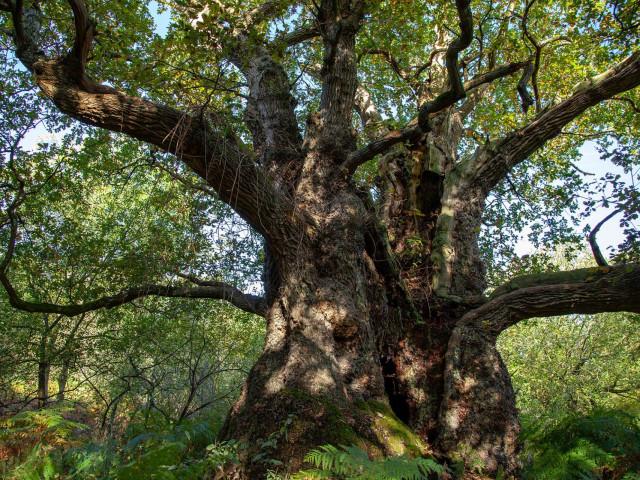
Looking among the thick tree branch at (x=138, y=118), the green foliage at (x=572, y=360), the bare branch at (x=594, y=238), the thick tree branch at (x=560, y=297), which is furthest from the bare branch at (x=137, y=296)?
the green foliage at (x=572, y=360)

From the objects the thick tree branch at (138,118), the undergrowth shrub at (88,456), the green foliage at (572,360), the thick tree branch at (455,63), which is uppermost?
the thick tree branch at (455,63)

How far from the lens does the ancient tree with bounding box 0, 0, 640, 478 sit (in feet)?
12.0

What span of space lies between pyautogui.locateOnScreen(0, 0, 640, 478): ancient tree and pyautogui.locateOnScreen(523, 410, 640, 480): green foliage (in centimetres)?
113

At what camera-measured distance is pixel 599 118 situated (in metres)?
9.14

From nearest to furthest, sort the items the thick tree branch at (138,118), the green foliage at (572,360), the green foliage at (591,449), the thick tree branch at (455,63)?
the green foliage at (591,449)
the thick tree branch at (138,118)
the thick tree branch at (455,63)
the green foliage at (572,360)

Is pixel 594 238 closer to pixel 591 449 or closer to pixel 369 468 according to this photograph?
pixel 591 449

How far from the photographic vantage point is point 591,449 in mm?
2689

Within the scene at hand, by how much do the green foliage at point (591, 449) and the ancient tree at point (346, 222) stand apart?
1126mm

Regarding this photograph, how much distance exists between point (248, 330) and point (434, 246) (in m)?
6.58

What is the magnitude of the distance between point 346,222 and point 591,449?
3260 mm

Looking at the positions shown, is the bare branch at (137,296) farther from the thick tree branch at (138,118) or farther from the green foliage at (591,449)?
the green foliage at (591,449)

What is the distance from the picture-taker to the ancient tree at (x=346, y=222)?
12.0 feet

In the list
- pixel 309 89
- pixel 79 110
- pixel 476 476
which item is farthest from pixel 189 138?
pixel 309 89

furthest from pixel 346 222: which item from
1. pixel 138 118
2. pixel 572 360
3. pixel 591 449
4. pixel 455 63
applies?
pixel 572 360
